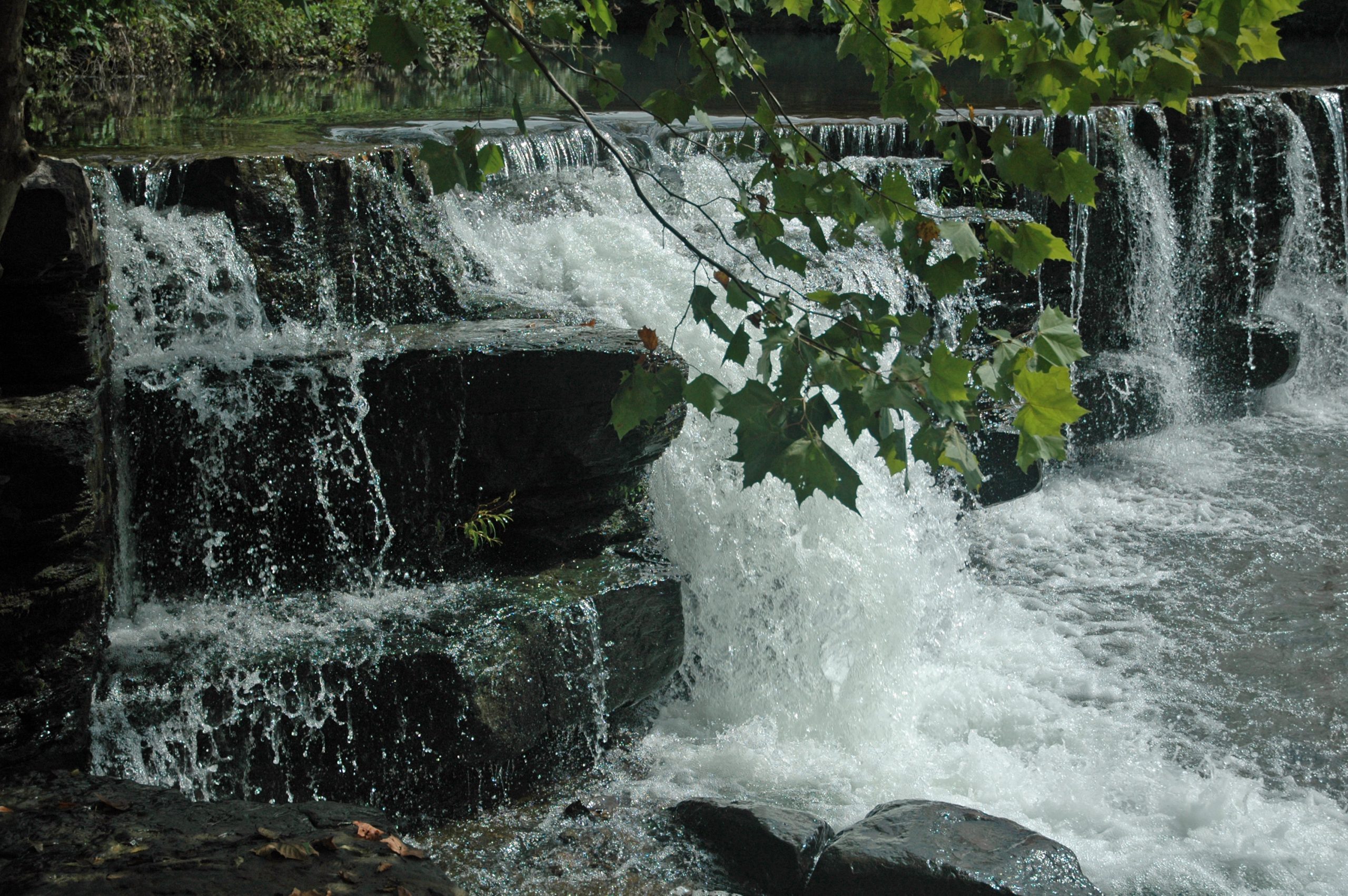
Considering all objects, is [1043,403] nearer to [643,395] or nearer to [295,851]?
[643,395]

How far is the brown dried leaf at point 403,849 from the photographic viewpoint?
3076 mm

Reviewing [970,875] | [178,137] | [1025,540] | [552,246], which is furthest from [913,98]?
[178,137]

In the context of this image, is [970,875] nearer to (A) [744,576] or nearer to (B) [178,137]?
(A) [744,576]

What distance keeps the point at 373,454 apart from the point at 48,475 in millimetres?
1251

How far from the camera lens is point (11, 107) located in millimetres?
2016

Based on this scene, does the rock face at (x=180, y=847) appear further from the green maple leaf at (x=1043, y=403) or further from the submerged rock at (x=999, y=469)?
the submerged rock at (x=999, y=469)

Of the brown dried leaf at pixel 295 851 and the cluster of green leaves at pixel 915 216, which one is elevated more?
the cluster of green leaves at pixel 915 216

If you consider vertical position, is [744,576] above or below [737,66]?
below

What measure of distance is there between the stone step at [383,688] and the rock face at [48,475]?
191mm

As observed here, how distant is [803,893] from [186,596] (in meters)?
2.58

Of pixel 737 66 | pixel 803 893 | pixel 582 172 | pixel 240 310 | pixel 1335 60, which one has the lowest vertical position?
pixel 803 893

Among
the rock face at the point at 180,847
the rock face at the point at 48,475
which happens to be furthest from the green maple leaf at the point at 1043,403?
the rock face at the point at 48,475

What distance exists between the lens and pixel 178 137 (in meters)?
7.47

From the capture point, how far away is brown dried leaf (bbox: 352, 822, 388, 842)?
316 cm
